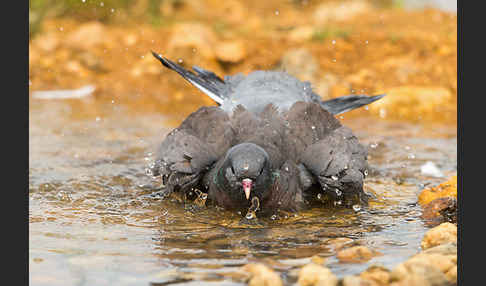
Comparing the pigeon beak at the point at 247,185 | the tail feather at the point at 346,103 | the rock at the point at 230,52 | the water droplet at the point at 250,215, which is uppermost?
the rock at the point at 230,52

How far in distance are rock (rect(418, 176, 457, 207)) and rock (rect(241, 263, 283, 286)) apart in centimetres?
211

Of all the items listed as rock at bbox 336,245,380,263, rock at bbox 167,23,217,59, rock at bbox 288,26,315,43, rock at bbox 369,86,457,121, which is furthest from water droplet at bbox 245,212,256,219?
rock at bbox 288,26,315,43

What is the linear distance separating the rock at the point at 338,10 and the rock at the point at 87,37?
395cm

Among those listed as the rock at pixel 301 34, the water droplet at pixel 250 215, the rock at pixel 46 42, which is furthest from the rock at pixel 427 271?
the rock at pixel 46 42

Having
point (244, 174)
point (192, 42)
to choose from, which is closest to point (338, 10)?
point (192, 42)

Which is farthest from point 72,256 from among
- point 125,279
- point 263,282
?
point 263,282

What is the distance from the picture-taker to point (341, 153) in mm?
5379

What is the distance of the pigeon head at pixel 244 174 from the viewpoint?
4.77 m

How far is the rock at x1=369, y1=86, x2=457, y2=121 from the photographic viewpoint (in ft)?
29.9

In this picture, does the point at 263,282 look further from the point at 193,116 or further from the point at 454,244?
the point at 193,116

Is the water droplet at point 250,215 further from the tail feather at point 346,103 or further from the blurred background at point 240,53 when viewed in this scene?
the blurred background at point 240,53

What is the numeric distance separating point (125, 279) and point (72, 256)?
0.52 meters

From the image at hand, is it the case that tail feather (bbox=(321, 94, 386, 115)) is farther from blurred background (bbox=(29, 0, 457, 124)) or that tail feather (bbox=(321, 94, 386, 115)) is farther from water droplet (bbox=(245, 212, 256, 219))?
blurred background (bbox=(29, 0, 457, 124))

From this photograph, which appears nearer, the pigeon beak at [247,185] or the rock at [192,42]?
the pigeon beak at [247,185]
